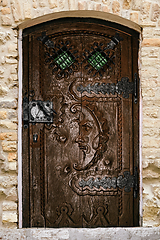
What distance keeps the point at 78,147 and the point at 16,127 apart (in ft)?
2.19

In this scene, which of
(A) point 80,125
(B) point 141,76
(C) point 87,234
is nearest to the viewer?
(C) point 87,234

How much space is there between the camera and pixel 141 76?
2498 millimetres

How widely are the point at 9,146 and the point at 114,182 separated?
1.13 metres

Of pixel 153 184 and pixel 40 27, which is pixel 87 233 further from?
pixel 40 27

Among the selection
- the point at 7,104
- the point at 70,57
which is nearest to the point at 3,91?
the point at 7,104

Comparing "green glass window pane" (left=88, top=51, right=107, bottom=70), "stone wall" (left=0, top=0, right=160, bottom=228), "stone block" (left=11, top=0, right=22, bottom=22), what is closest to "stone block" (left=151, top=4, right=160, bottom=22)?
"stone wall" (left=0, top=0, right=160, bottom=228)

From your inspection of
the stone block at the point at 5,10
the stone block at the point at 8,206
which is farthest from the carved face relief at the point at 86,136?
the stone block at the point at 5,10

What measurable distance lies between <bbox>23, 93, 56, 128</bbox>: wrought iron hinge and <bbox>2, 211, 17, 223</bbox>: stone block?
869 millimetres

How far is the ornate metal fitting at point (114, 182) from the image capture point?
101 inches

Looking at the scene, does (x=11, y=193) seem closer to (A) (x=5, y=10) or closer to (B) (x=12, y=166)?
(B) (x=12, y=166)

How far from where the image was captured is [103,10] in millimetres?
2459

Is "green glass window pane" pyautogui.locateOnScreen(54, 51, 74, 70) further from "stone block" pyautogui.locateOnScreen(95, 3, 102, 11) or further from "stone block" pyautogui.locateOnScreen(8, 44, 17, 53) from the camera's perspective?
"stone block" pyautogui.locateOnScreen(95, 3, 102, 11)

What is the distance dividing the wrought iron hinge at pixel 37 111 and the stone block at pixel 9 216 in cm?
87

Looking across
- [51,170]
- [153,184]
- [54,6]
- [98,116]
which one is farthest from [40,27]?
[153,184]
